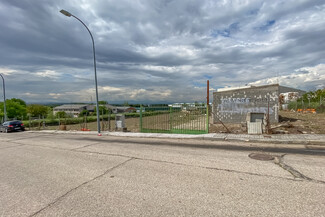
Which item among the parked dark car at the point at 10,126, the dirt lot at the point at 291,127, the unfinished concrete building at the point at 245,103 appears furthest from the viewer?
the parked dark car at the point at 10,126

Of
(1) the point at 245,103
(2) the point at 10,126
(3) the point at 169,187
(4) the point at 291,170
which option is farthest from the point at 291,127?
(2) the point at 10,126

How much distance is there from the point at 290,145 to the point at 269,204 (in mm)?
6172

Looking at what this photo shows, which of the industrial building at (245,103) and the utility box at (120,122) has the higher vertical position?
the industrial building at (245,103)

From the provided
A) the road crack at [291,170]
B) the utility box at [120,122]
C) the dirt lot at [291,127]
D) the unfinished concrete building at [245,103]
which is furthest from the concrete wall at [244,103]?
the road crack at [291,170]

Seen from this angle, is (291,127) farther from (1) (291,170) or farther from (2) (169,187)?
(2) (169,187)

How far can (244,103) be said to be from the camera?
1452cm

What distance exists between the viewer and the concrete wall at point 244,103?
13.7 meters

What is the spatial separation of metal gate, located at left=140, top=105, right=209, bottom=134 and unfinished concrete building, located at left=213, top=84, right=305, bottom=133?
11.7 feet

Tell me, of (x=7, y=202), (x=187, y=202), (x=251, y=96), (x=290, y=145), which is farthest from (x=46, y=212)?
(x=251, y=96)

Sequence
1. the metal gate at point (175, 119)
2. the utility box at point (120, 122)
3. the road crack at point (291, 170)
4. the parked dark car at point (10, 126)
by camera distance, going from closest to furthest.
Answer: the road crack at point (291, 170) → the metal gate at point (175, 119) → the utility box at point (120, 122) → the parked dark car at point (10, 126)

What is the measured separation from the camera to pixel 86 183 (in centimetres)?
412

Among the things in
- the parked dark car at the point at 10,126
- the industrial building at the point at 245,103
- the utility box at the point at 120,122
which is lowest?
the parked dark car at the point at 10,126

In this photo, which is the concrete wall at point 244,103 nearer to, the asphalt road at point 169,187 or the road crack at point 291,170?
the asphalt road at point 169,187

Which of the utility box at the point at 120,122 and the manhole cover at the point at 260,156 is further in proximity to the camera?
the utility box at the point at 120,122
